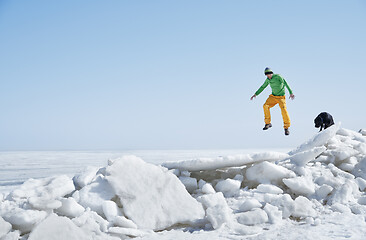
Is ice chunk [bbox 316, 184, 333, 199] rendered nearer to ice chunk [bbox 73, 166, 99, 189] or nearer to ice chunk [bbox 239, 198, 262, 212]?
ice chunk [bbox 239, 198, 262, 212]

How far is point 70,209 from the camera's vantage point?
2.92 meters

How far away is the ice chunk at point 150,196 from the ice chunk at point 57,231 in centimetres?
59

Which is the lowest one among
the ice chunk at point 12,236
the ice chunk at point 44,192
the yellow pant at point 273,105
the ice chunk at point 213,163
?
the ice chunk at point 12,236

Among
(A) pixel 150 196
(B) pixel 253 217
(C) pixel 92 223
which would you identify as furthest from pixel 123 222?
(B) pixel 253 217

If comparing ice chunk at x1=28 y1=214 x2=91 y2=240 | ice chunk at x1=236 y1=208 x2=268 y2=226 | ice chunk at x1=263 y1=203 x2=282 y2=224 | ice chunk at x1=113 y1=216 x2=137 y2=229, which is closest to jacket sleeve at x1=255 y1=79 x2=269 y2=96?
ice chunk at x1=263 y1=203 x2=282 y2=224

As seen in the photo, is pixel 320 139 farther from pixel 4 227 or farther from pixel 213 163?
pixel 4 227

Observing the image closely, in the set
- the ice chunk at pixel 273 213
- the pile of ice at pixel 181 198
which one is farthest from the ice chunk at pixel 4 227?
the ice chunk at pixel 273 213

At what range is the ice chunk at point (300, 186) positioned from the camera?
11.7ft

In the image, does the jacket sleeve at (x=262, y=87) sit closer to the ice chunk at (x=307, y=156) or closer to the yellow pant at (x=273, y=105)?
the yellow pant at (x=273, y=105)

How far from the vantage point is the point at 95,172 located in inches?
155

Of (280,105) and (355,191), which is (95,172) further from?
(280,105)

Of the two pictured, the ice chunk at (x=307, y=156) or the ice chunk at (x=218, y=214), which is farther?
the ice chunk at (x=307, y=156)

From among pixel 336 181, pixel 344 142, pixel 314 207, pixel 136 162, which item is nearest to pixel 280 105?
pixel 344 142

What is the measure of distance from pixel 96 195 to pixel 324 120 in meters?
5.64
